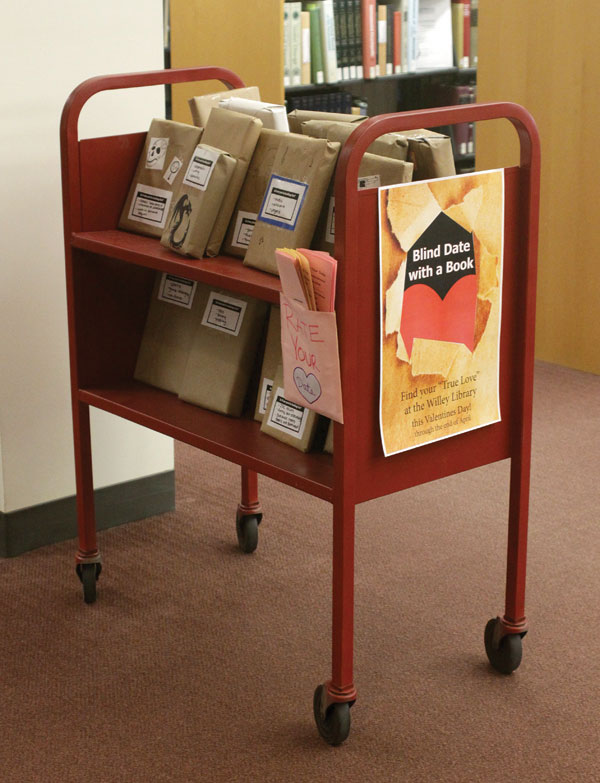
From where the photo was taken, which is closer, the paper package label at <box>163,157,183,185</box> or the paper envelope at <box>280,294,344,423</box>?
the paper envelope at <box>280,294,344,423</box>

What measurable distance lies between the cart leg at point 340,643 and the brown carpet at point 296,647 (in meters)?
0.05

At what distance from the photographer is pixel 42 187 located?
2.60m

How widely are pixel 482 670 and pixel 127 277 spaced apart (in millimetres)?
1120

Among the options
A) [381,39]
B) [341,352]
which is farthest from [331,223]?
[381,39]

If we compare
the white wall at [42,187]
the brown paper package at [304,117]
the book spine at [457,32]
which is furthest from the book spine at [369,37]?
the brown paper package at [304,117]

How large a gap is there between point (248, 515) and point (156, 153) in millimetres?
911

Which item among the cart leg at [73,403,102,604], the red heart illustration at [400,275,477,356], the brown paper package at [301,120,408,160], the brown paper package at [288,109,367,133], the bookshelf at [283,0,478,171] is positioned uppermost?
the bookshelf at [283,0,478,171]

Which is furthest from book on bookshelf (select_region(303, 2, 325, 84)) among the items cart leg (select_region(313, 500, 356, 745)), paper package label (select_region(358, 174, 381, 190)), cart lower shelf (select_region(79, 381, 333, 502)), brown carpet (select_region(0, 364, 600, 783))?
cart leg (select_region(313, 500, 356, 745))

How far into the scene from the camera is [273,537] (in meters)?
2.84

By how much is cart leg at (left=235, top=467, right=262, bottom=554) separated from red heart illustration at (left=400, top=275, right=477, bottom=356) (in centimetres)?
93

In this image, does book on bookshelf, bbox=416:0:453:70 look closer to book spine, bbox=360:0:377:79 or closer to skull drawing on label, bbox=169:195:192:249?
book spine, bbox=360:0:377:79

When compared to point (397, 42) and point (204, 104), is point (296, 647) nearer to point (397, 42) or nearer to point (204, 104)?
point (204, 104)

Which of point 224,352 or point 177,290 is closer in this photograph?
point 224,352

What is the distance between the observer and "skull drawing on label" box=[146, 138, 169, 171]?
231 cm
